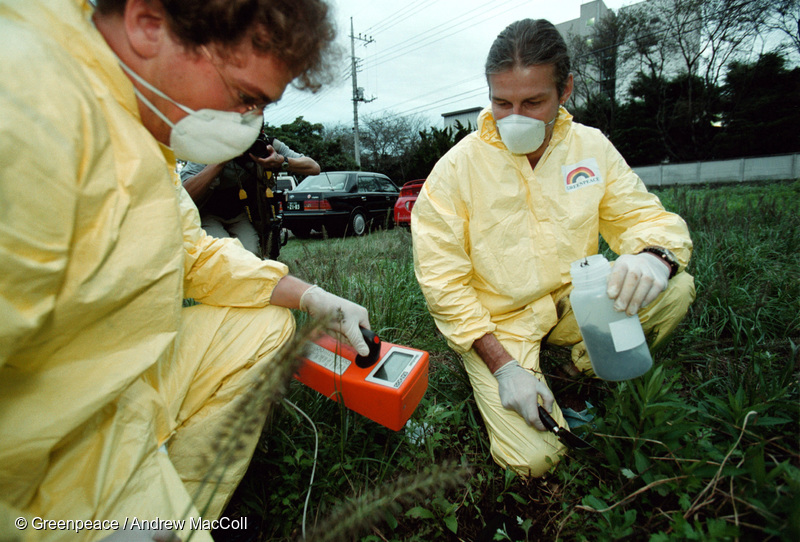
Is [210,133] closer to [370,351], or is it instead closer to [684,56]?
[370,351]

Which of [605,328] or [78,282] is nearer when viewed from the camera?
[78,282]

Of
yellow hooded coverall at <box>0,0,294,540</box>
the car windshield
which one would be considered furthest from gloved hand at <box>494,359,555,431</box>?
the car windshield

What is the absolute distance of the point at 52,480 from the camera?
80cm

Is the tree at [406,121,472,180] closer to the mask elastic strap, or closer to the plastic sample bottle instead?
the plastic sample bottle

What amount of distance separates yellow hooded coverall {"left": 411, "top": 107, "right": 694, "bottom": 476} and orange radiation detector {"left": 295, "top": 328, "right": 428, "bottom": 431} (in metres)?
0.42

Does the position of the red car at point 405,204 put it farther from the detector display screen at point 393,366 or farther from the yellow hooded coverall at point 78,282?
the yellow hooded coverall at point 78,282

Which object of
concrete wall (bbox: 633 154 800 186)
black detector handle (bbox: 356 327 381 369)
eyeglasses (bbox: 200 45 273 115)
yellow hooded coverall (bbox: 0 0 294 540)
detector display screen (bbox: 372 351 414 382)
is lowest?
concrete wall (bbox: 633 154 800 186)

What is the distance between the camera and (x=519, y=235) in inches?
74.0

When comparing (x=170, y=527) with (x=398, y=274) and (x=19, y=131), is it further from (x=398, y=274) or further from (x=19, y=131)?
(x=398, y=274)

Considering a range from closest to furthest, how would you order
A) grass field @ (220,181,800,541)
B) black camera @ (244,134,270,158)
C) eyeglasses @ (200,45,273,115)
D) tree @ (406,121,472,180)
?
1. grass field @ (220,181,800,541)
2. eyeglasses @ (200,45,273,115)
3. black camera @ (244,134,270,158)
4. tree @ (406,121,472,180)

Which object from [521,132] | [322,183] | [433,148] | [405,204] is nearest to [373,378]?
[521,132]

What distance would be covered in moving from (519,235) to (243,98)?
51.8 inches

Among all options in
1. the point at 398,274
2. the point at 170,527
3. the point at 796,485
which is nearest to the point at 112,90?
the point at 170,527

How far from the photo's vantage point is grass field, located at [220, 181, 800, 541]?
0.85 m
